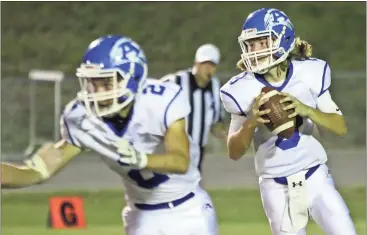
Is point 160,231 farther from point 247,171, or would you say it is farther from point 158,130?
point 247,171

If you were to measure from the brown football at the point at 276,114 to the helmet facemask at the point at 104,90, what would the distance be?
773mm

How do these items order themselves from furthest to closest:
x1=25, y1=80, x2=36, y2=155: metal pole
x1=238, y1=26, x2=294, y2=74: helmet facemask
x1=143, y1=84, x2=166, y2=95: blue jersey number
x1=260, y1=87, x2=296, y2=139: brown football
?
x1=25, y1=80, x2=36, y2=155: metal pole, x1=238, y1=26, x2=294, y2=74: helmet facemask, x1=260, y1=87, x2=296, y2=139: brown football, x1=143, y1=84, x2=166, y2=95: blue jersey number

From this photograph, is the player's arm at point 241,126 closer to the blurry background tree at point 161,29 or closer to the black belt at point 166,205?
the black belt at point 166,205

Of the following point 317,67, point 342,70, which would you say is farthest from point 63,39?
point 317,67

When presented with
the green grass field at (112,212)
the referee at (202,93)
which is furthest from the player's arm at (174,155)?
the referee at (202,93)

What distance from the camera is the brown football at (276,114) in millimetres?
3848

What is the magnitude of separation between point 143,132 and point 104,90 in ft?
0.79

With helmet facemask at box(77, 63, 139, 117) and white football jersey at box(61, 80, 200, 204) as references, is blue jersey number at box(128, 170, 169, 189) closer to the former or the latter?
white football jersey at box(61, 80, 200, 204)

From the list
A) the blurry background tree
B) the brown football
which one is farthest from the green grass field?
the blurry background tree

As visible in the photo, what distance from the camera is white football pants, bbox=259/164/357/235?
12.9 ft

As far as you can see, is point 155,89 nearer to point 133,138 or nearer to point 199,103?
point 133,138

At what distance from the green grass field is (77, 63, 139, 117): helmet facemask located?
10.4ft

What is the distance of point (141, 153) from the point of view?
10.2 ft

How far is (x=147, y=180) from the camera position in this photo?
3.47 metres
